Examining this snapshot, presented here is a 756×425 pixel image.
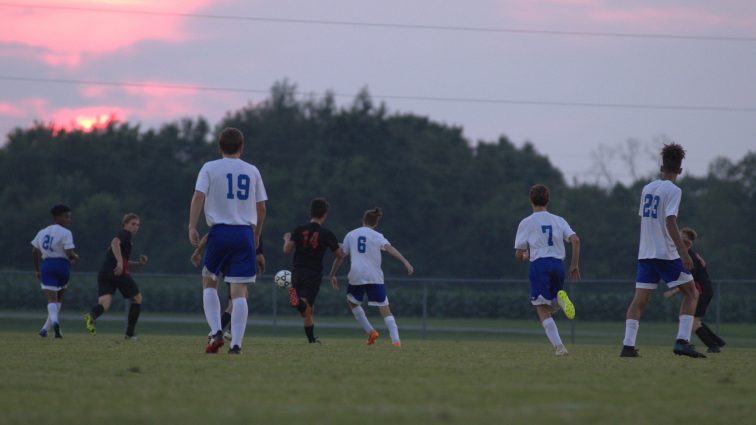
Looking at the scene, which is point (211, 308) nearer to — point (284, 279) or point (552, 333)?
point (552, 333)

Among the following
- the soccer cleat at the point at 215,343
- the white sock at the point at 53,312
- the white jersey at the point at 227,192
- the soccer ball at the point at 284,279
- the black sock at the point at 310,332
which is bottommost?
the white sock at the point at 53,312

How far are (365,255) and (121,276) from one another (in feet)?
12.4

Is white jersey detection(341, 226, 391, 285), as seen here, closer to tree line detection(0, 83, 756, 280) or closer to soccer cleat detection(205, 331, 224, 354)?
soccer cleat detection(205, 331, 224, 354)

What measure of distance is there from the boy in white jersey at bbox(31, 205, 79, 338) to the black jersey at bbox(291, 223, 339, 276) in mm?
4350

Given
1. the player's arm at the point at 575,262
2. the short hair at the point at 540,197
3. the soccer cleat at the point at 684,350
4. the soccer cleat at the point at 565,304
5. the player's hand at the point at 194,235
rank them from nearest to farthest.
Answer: the player's hand at the point at 194,235 → the soccer cleat at the point at 684,350 → the soccer cleat at the point at 565,304 → the player's arm at the point at 575,262 → the short hair at the point at 540,197

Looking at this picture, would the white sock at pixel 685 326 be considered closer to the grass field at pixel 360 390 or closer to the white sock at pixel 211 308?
the grass field at pixel 360 390

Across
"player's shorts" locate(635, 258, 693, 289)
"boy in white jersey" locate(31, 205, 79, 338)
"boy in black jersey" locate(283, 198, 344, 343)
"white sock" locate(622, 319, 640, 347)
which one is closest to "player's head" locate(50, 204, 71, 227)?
"boy in white jersey" locate(31, 205, 79, 338)

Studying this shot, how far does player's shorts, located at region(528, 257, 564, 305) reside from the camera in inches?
505

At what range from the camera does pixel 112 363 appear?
31.3 ft

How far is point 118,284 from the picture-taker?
17.6 metres

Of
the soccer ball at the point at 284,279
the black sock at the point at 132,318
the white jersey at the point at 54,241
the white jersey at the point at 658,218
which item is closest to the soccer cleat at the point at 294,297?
the soccer ball at the point at 284,279

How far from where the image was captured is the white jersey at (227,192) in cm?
1077

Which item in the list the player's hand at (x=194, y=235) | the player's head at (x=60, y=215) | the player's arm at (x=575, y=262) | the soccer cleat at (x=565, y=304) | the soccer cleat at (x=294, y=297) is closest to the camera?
the player's hand at (x=194, y=235)

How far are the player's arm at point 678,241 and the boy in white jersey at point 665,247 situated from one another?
0.01 m
